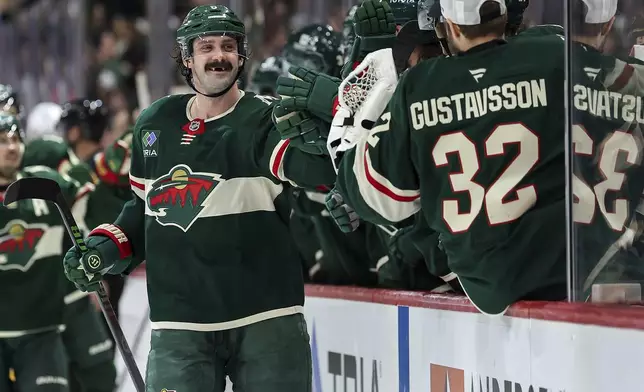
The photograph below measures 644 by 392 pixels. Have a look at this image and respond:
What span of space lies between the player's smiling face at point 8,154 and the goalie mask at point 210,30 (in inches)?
50.0

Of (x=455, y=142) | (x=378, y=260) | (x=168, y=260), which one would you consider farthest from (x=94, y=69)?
(x=455, y=142)

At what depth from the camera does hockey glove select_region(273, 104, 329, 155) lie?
283 centimetres

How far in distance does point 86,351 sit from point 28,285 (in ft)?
2.05

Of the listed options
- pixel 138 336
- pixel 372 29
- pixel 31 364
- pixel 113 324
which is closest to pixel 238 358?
pixel 113 324

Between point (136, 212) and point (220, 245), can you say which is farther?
point (136, 212)

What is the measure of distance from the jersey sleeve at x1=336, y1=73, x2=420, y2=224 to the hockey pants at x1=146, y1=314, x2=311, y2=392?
1.87 feet

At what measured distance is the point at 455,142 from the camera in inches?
102

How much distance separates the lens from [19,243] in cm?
438

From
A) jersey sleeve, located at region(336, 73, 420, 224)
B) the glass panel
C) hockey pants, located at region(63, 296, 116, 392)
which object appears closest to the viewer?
the glass panel

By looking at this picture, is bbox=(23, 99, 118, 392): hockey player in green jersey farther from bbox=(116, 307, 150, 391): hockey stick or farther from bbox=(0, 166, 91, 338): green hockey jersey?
bbox=(0, 166, 91, 338): green hockey jersey

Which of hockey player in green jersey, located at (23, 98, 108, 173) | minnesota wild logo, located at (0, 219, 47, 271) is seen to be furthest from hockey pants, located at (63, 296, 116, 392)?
hockey player in green jersey, located at (23, 98, 108, 173)

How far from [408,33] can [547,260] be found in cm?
81

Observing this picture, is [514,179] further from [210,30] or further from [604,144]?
[210,30]

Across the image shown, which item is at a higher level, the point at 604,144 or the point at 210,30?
the point at 210,30
